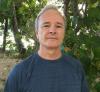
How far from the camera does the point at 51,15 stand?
1.95m

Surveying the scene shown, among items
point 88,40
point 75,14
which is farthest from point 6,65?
point 88,40

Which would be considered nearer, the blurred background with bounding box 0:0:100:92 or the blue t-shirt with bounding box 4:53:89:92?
the blue t-shirt with bounding box 4:53:89:92

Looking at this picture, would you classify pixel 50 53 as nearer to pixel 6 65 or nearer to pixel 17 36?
pixel 17 36

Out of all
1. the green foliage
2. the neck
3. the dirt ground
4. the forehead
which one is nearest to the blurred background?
the green foliage

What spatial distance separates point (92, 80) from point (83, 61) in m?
0.18

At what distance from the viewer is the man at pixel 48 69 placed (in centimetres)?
191

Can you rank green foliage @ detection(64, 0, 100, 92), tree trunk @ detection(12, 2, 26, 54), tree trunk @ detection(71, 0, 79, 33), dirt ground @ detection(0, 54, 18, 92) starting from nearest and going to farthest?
green foliage @ detection(64, 0, 100, 92)
tree trunk @ detection(71, 0, 79, 33)
tree trunk @ detection(12, 2, 26, 54)
dirt ground @ detection(0, 54, 18, 92)

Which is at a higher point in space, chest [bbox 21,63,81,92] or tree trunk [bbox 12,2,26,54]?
chest [bbox 21,63,81,92]

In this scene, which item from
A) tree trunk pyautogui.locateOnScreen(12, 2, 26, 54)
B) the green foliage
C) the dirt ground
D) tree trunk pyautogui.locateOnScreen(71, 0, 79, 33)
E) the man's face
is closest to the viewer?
the man's face

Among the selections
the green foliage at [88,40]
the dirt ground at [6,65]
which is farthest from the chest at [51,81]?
the dirt ground at [6,65]

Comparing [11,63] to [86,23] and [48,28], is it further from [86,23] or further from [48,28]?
[48,28]

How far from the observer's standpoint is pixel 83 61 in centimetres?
267

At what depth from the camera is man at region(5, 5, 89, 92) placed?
1905mm

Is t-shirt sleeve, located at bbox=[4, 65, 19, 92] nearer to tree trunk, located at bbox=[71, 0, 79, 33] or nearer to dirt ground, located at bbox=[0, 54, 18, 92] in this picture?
tree trunk, located at bbox=[71, 0, 79, 33]
